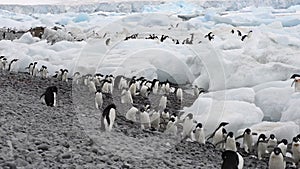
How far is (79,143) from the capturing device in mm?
5039

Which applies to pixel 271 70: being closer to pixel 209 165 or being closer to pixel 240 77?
pixel 240 77

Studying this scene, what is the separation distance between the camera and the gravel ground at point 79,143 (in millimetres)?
4320

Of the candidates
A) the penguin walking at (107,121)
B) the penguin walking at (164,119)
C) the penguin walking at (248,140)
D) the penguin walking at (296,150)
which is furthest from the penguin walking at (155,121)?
the penguin walking at (296,150)

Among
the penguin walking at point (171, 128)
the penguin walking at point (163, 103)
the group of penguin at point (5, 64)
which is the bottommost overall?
the penguin walking at point (171, 128)

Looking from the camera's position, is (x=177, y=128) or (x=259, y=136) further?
(x=177, y=128)

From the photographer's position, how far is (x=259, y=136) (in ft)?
21.0

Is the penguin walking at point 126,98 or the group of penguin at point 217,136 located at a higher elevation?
the penguin walking at point 126,98

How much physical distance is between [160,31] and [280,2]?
14369 millimetres

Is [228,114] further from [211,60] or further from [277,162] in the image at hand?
[211,60]

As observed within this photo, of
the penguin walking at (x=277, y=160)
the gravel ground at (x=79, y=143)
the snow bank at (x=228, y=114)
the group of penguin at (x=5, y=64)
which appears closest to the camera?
the gravel ground at (x=79, y=143)

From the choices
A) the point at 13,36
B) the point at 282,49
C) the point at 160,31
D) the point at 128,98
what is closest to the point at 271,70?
the point at 282,49

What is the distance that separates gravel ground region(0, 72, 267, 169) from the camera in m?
4.32

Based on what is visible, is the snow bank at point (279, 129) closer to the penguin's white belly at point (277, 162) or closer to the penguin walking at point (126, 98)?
the penguin's white belly at point (277, 162)

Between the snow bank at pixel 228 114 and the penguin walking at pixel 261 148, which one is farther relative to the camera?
the snow bank at pixel 228 114
